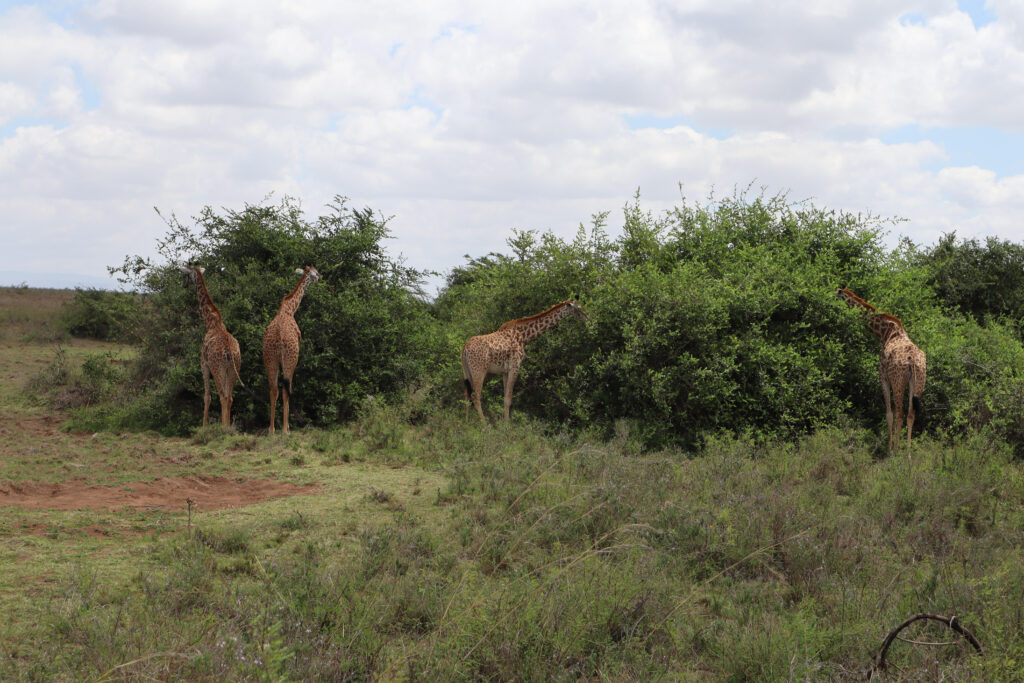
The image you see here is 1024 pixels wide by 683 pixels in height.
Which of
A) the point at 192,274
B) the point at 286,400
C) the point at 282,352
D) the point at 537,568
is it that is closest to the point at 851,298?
the point at 537,568

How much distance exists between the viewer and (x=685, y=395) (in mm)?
11148

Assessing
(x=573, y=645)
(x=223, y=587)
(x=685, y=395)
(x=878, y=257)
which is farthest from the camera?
(x=878, y=257)

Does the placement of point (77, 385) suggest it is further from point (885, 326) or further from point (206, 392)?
point (885, 326)

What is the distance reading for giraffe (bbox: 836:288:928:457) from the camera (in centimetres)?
1025

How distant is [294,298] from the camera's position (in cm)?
1289

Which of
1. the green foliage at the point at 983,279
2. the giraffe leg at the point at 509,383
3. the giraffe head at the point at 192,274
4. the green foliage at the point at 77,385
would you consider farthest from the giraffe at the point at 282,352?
the green foliage at the point at 983,279

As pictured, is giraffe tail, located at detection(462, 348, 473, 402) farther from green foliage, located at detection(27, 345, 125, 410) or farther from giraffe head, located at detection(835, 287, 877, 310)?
green foliage, located at detection(27, 345, 125, 410)

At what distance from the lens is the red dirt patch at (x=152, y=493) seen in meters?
8.30

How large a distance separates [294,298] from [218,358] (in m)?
1.50

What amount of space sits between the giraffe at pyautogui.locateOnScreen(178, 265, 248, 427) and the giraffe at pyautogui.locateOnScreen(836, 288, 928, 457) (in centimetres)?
902

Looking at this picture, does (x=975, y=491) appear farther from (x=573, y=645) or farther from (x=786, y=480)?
(x=573, y=645)

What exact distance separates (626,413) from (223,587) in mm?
6932

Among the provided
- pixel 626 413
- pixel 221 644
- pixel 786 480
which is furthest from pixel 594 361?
pixel 221 644

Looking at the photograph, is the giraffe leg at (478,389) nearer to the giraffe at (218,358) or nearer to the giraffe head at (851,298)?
the giraffe at (218,358)
